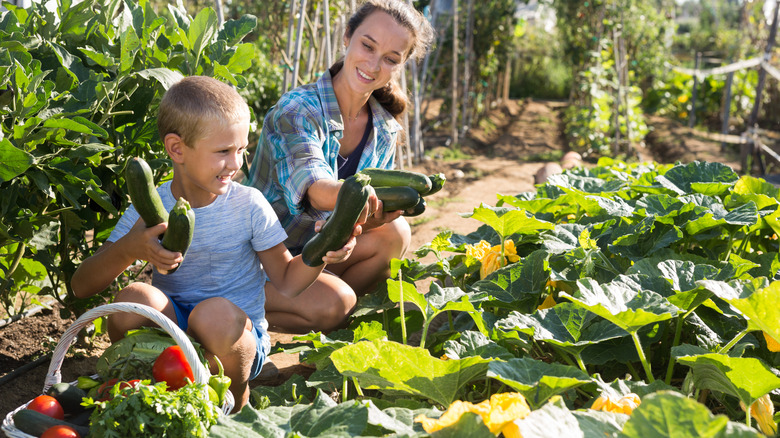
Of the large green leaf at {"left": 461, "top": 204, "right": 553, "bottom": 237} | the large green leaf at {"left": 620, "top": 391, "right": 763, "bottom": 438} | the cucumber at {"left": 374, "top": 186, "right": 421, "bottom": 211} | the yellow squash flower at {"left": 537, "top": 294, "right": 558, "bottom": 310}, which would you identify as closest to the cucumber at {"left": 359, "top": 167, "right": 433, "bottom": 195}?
the cucumber at {"left": 374, "top": 186, "right": 421, "bottom": 211}

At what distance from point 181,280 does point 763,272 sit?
2048 millimetres

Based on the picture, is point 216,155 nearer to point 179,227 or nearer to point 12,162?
point 179,227

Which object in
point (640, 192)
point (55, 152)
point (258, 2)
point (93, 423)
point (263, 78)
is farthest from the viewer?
point (258, 2)

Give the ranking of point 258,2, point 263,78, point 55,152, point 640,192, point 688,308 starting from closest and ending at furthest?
1. point 688,308
2. point 55,152
3. point 640,192
4. point 263,78
5. point 258,2

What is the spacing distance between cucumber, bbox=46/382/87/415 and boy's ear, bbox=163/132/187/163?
749 millimetres

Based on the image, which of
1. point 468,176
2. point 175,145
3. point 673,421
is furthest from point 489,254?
point 468,176

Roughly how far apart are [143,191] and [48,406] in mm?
601

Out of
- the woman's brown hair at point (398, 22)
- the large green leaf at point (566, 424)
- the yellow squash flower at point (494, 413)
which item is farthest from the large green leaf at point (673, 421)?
the woman's brown hair at point (398, 22)

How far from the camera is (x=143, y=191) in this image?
6.16 feet

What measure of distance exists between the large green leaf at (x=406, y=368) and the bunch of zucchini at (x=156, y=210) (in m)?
0.52

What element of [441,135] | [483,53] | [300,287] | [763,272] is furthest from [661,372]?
[483,53]

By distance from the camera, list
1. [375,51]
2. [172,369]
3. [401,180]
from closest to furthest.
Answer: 1. [172,369]
2. [401,180]
3. [375,51]

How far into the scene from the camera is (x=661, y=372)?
228 centimetres

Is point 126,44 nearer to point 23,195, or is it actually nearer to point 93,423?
point 23,195
